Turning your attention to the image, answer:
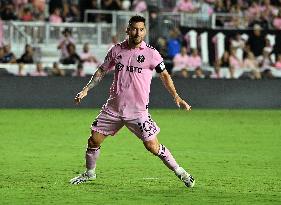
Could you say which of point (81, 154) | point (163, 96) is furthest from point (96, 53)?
point (81, 154)

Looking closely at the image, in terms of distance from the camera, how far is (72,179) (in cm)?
1107

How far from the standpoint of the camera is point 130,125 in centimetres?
1070

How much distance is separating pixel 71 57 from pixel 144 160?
40.8ft

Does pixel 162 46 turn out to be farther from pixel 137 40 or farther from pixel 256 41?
pixel 137 40

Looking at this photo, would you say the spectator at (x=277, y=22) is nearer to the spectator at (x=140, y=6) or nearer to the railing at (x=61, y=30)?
the spectator at (x=140, y=6)

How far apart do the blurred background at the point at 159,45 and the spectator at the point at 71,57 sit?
0.09 feet

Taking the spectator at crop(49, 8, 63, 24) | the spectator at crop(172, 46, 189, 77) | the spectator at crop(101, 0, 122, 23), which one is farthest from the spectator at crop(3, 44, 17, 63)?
the spectator at crop(172, 46, 189, 77)

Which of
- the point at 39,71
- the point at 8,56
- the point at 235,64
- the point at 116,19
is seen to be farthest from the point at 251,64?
the point at 8,56

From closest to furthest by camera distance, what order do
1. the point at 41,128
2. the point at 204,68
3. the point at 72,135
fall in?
the point at 72,135 < the point at 41,128 < the point at 204,68

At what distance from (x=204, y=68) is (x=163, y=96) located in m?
2.79

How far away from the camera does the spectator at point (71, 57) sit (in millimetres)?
26172

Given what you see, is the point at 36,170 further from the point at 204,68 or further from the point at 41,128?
the point at 204,68

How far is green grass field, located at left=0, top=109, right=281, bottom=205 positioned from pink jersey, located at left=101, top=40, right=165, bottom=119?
907 millimetres

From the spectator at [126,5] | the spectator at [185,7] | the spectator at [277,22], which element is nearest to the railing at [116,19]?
the spectator at [126,5]
